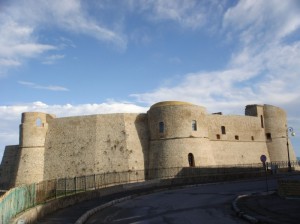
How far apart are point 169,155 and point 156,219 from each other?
28064 millimetres

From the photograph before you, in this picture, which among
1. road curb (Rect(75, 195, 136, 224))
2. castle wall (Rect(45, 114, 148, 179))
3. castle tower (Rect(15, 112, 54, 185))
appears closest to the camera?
road curb (Rect(75, 195, 136, 224))

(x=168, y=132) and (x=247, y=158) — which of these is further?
(x=247, y=158)

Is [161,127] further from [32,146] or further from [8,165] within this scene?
[8,165]

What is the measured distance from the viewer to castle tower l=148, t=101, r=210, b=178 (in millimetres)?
40188

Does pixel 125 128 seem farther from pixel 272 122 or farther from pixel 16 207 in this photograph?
pixel 16 207

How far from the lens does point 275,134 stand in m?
53.3

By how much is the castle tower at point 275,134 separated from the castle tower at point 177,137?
16.0 m

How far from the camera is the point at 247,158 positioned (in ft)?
163

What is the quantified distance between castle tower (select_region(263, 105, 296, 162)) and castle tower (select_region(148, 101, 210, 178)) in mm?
16015

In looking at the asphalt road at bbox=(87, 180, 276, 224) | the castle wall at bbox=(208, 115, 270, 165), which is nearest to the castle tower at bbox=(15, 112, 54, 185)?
the castle wall at bbox=(208, 115, 270, 165)

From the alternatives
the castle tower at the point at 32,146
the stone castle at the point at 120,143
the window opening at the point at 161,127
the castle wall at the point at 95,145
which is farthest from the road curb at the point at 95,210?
the castle tower at the point at 32,146

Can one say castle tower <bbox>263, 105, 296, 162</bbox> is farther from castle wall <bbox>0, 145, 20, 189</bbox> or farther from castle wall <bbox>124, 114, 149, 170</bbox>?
castle wall <bbox>0, 145, 20, 189</bbox>

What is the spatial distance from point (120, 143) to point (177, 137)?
22.4ft

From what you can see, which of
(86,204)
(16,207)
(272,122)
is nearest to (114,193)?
(86,204)
